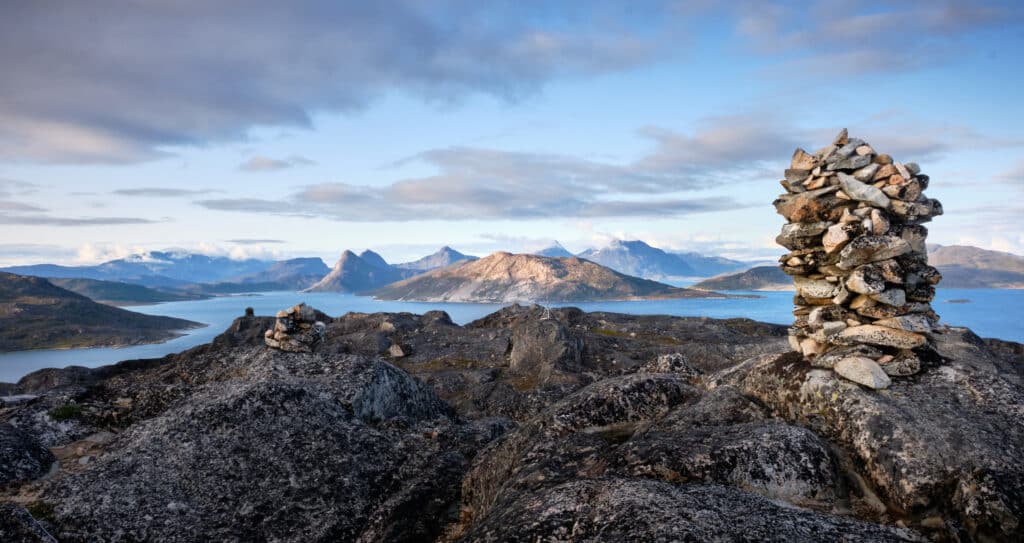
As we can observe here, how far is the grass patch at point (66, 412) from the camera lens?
19.6 metres

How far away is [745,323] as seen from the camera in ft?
318

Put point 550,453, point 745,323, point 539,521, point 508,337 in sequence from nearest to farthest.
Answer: point 539,521, point 550,453, point 508,337, point 745,323

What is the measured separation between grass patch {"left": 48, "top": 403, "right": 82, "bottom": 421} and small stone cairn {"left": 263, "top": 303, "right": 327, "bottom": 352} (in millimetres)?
9872

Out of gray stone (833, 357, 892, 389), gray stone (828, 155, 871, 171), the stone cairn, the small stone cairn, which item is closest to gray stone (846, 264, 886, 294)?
the stone cairn

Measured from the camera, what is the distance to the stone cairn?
A: 13.9m

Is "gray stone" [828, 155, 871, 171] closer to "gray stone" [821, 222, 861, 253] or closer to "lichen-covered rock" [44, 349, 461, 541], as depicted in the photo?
"gray stone" [821, 222, 861, 253]

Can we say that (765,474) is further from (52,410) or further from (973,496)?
(52,410)

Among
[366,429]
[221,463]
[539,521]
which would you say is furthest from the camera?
[366,429]

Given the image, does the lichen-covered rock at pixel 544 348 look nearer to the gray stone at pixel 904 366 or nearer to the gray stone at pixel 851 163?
the gray stone at pixel 851 163

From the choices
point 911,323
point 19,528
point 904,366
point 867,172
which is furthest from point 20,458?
point 867,172

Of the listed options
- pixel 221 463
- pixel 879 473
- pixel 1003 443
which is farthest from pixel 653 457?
pixel 221 463

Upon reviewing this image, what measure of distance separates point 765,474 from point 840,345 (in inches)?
226

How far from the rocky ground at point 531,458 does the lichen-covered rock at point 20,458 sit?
0.21ft

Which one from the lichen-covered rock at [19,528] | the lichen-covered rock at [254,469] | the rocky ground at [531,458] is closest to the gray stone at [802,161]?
the rocky ground at [531,458]
